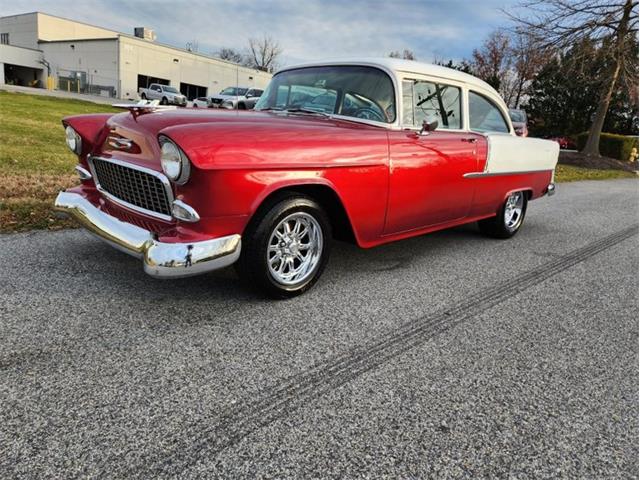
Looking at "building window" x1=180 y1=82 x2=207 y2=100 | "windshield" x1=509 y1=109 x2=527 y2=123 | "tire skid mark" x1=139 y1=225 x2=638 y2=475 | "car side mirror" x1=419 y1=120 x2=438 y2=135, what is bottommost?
"tire skid mark" x1=139 y1=225 x2=638 y2=475

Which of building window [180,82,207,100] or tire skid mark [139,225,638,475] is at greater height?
building window [180,82,207,100]

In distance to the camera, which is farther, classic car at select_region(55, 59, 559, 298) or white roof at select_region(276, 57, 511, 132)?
white roof at select_region(276, 57, 511, 132)

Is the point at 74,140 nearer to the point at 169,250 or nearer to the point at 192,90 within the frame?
the point at 169,250

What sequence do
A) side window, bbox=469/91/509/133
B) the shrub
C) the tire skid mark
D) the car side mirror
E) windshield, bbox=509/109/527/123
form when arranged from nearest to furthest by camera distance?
the tire skid mark → the car side mirror → side window, bbox=469/91/509/133 → windshield, bbox=509/109/527/123 → the shrub

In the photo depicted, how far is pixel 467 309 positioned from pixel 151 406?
7.08 feet

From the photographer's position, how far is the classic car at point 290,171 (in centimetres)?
271

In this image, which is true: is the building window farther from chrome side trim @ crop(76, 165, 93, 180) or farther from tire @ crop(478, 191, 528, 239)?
chrome side trim @ crop(76, 165, 93, 180)

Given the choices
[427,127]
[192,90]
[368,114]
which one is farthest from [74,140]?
[192,90]

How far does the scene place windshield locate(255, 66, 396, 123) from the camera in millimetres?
3750

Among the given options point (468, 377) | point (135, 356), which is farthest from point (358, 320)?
point (135, 356)

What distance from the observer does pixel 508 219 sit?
5.46 metres

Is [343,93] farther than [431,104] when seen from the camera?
No

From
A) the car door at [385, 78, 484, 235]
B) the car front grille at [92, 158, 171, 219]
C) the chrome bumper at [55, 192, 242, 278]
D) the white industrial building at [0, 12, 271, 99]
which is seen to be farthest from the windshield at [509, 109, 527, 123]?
the white industrial building at [0, 12, 271, 99]

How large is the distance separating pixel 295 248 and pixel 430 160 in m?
1.38
